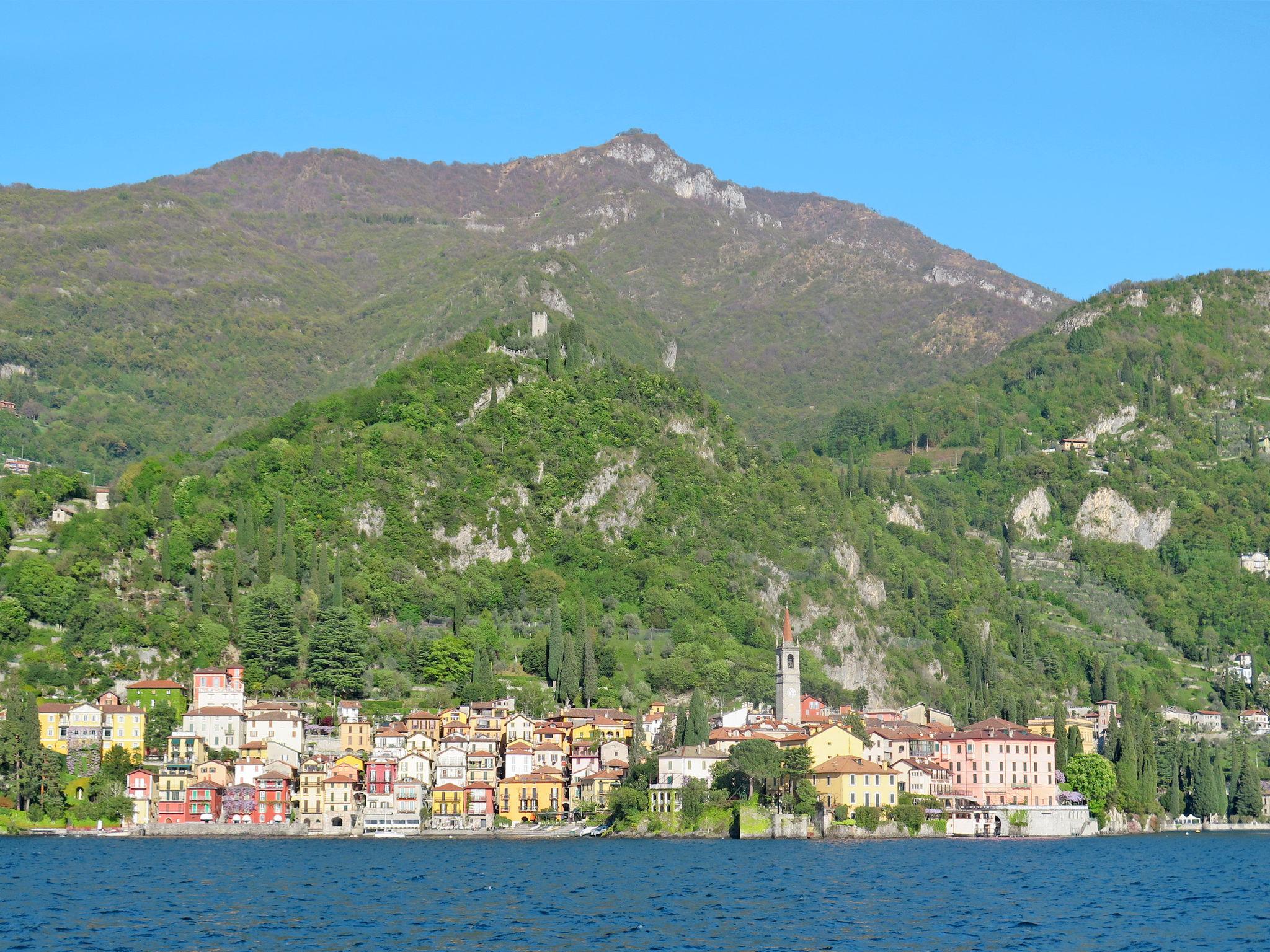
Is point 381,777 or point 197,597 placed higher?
point 197,597

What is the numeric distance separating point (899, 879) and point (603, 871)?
1406 centimetres

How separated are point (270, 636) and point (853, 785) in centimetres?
4954

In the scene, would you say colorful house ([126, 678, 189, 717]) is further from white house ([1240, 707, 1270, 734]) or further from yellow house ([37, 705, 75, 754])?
white house ([1240, 707, 1270, 734])

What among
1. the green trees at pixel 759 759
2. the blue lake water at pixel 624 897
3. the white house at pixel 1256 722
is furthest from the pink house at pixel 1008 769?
the white house at pixel 1256 722

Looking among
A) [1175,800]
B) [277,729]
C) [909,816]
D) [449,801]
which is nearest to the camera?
[909,816]

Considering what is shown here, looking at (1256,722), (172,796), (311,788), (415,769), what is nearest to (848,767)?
(415,769)

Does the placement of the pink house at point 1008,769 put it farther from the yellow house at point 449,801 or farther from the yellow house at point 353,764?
the yellow house at point 353,764

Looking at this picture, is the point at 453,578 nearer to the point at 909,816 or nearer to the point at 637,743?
the point at 637,743

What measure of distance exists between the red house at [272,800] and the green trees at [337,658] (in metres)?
20.1

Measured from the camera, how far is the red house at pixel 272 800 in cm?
12812

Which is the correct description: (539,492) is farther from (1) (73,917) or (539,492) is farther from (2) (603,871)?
(1) (73,917)

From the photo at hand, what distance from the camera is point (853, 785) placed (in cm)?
12106

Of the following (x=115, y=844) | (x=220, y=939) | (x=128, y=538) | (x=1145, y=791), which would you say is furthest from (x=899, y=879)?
(x=128, y=538)

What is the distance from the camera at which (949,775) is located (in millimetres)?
137625
